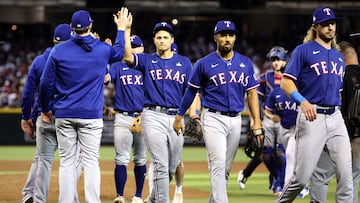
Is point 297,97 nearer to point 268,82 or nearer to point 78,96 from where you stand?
point 78,96

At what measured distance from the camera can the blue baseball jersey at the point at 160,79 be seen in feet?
32.0

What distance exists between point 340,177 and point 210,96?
169 centimetres

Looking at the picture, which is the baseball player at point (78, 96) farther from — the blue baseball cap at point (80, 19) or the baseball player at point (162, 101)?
the baseball player at point (162, 101)

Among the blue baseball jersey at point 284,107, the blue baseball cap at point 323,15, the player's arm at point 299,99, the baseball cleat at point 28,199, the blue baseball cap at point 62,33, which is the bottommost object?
the baseball cleat at point 28,199

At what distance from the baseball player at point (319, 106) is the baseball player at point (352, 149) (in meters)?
0.21

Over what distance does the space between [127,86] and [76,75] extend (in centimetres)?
294

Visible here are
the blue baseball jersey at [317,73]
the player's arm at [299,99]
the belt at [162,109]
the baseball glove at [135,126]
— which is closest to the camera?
the player's arm at [299,99]

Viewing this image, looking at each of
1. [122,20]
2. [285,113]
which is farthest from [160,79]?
[285,113]

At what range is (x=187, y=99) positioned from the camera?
9234 mm

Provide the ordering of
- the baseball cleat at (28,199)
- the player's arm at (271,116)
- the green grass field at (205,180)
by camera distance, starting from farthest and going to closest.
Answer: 1. the player's arm at (271,116)
2. the green grass field at (205,180)
3. the baseball cleat at (28,199)

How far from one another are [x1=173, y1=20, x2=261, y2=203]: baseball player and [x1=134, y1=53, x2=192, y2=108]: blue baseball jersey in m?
0.56

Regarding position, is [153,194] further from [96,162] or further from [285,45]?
[285,45]

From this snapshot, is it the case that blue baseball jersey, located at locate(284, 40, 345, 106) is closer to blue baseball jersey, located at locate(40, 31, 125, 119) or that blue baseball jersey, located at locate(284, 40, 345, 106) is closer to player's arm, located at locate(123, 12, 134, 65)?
player's arm, located at locate(123, 12, 134, 65)

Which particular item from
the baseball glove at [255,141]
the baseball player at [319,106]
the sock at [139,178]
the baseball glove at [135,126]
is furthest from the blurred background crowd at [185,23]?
the baseball player at [319,106]
